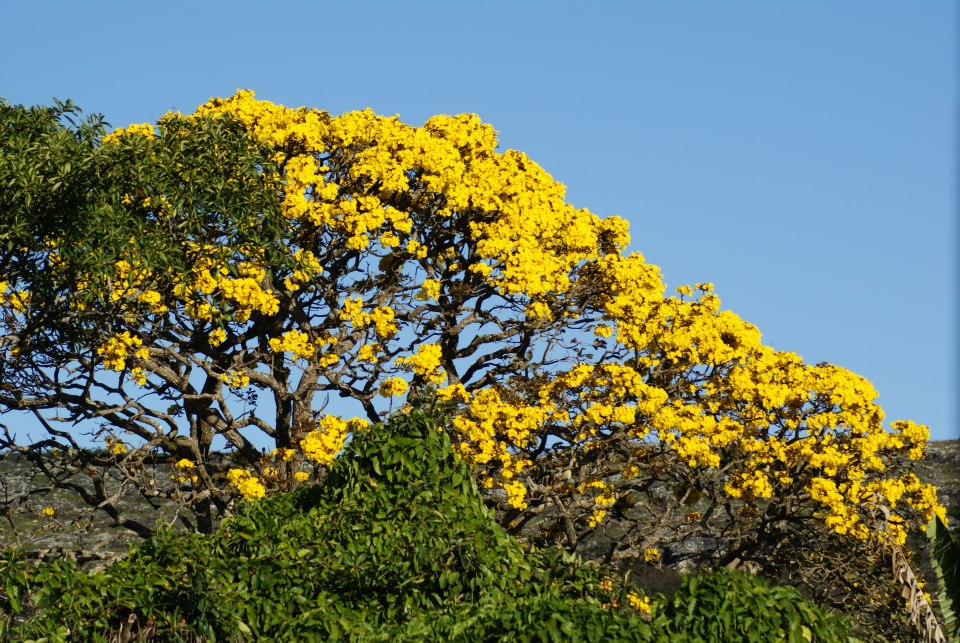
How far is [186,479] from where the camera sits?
29703 mm

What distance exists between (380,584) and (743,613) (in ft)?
16.4

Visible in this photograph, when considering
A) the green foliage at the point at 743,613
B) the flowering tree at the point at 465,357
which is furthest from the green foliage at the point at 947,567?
the flowering tree at the point at 465,357

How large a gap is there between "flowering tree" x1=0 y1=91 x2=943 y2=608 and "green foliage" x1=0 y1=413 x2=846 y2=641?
769cm

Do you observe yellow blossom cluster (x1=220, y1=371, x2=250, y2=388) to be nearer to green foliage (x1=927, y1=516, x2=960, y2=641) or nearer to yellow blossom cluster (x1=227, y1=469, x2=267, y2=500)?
yellow blossom cluster (x1=227, y1=469, x2=267, y2=500)

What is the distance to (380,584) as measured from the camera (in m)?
16.3

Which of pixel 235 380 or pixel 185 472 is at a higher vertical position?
pixel 235 380

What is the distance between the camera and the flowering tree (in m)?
26.2

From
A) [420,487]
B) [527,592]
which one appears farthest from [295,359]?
[527,592]

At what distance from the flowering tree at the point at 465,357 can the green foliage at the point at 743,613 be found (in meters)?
12.0

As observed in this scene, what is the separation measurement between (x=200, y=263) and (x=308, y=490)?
7.11 meters

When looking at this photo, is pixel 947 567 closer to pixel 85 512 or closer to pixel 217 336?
pixel 217 336

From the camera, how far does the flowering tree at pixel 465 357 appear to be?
26.2m

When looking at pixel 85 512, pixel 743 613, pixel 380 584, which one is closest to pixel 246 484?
pixel 380 584

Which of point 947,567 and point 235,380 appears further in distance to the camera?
point 235,380
